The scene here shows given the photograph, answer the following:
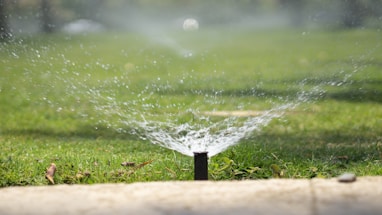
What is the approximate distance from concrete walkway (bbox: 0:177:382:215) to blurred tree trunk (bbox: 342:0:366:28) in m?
10.00

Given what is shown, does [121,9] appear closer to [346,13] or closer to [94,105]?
[346,13]

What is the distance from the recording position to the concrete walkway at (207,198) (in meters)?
2.39

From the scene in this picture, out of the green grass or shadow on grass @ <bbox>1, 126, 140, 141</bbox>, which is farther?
shadow on grass @ <bbox>1, 126, 140, 141</bbox>

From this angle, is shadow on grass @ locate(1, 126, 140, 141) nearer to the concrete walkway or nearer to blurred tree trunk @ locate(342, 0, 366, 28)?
the concrete walkway

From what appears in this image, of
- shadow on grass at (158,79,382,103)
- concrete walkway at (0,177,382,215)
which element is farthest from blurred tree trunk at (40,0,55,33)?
concrete walkway at (0,177,382,215)

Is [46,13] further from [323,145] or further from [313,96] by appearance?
[323,145]

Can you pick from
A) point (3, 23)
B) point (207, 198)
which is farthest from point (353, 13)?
point (207, 198)

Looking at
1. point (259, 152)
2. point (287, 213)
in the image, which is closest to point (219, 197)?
point (287, 213)

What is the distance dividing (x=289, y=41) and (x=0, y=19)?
6.06m

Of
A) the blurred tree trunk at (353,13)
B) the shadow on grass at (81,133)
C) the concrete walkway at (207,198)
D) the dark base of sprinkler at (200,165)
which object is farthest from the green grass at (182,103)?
the concrete walkway at (207,198)

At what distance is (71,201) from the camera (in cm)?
254

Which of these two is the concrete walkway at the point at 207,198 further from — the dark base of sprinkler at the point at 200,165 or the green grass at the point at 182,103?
the green grass at the point at 182,103

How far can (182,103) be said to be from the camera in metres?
A: 7.04

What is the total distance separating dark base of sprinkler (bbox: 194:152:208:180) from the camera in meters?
3.29
